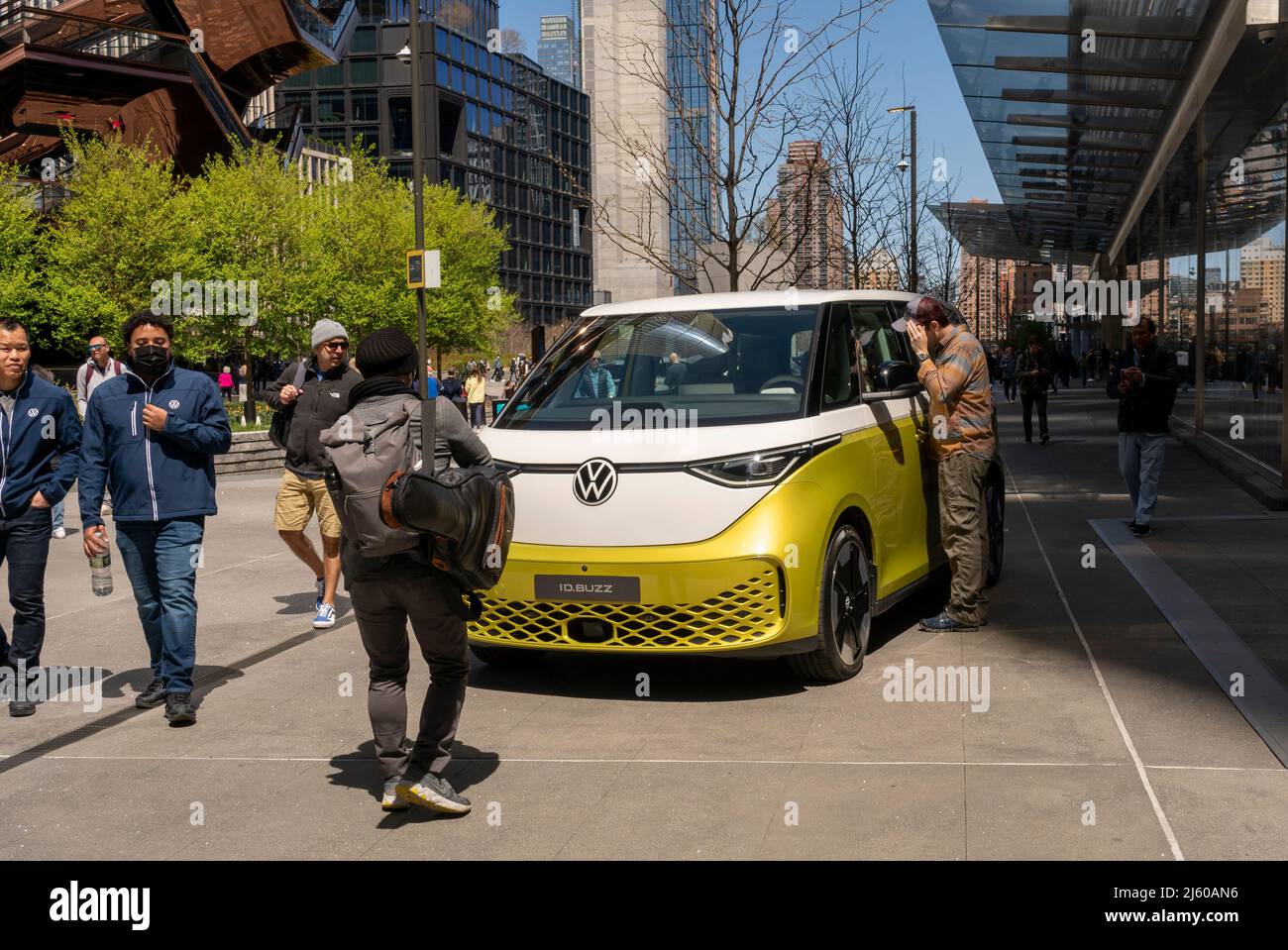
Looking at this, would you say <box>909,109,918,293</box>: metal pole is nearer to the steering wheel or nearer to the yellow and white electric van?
the yellow and white electric van

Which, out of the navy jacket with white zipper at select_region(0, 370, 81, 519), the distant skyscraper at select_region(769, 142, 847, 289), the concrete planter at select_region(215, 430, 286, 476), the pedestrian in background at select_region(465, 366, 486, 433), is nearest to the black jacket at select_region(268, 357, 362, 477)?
the navy jacket with white zipper at select_region(0, 370, 81, 519)

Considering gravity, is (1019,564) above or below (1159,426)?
below

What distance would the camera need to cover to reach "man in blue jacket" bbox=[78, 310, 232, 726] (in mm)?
6684

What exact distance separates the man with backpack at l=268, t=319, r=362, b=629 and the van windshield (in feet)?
5.17

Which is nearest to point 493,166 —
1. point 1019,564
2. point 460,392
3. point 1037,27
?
point 460,392

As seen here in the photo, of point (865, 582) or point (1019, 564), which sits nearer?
point (865, 582)

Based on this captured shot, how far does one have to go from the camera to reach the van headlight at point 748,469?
6.43 m

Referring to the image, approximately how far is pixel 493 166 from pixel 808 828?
10394 cm

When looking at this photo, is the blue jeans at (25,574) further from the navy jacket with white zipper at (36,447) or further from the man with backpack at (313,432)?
the man with backpack at (313,432)

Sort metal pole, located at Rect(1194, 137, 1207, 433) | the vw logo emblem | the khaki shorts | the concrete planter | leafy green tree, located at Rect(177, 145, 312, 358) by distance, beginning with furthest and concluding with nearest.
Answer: leafy green tree, located at Rect(177, 145, 312, 358) → the concrete planter → metal pole, located at Rect(1194, 137, 1207, 433) → the khaki shorts → the vw logo emblem

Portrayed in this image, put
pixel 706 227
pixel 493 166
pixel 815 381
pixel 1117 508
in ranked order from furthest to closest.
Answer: pixel 493 166 → pixel 706 227 → pixel 1117 508 → pixel 815 381

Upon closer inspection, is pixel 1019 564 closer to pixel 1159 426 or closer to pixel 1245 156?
pixel 1159 426

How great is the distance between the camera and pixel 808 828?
15.6 feet
